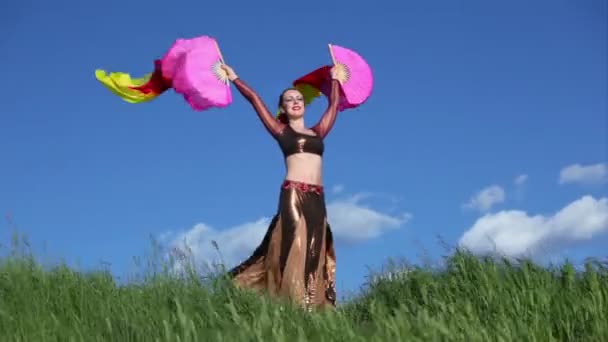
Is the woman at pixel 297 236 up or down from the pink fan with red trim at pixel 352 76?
down

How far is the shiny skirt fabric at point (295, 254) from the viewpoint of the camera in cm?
689

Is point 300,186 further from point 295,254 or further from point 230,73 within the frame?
point 230,73

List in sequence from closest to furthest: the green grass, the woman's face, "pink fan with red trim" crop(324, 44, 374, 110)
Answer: the green grass → the woman's face → "pink fan with red trim" crop(324, 44, 374, 110)

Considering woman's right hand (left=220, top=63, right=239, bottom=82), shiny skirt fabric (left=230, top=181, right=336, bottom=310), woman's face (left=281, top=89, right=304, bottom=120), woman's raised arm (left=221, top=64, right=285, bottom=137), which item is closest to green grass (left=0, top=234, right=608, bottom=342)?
shiny skirt fabric (left=230, top=181, right=336, bottom=310)

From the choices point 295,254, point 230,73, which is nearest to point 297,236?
point 295,254

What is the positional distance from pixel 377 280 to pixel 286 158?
4.63 feet

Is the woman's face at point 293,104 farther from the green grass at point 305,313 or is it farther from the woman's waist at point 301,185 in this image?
the green grass at point 305,313

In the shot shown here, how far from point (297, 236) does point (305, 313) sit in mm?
1428

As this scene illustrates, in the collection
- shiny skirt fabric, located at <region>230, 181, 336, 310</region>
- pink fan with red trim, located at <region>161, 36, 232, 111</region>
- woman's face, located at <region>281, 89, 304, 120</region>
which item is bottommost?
shiny skirt fabric, located at <region>230, 181, 336, 310</region>

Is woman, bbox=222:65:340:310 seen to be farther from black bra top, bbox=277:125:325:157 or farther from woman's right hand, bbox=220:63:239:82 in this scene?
woman's right hand, bbox=220:63:239:82

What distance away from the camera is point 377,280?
7.38 meters

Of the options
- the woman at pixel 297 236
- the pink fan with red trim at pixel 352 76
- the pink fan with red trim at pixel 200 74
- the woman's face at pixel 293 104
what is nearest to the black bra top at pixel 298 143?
the woman at pixel 297 236

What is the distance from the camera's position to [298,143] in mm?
7086

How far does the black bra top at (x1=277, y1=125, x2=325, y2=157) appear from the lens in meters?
7.08
